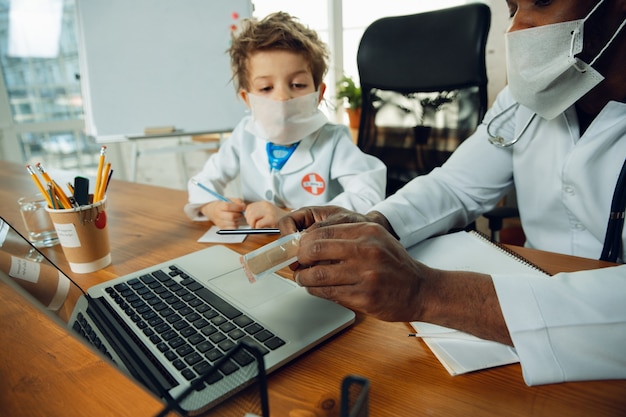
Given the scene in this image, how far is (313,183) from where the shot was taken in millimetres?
1155

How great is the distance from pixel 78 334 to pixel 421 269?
365 mm

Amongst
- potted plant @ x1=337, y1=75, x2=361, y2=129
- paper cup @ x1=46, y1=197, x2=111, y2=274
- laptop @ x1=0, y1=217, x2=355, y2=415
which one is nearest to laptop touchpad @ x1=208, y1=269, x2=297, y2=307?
laptop @ x1=0, y1=217, x2=355, y2=415

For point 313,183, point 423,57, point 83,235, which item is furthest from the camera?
point 423,57

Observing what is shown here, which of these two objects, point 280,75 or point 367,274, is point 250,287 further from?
point 280,75

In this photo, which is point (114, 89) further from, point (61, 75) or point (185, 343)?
point (185, 343)

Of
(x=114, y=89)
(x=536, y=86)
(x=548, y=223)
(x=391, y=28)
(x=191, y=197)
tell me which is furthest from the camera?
(x=114, y=89)

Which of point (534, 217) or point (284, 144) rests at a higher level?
point (284, 144)

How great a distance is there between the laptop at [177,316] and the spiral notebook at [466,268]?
0.11m

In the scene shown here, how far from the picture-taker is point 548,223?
0.87 metres

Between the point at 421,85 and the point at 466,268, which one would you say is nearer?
the point at 466,268

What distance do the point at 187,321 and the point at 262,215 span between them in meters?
0.41

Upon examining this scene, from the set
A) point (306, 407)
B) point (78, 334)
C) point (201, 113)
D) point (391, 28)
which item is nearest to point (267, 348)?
point (306, 407)

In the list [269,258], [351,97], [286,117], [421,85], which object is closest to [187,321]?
[269,258]

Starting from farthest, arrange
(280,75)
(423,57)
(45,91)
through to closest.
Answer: (45,91), (423,57), (280,75)
